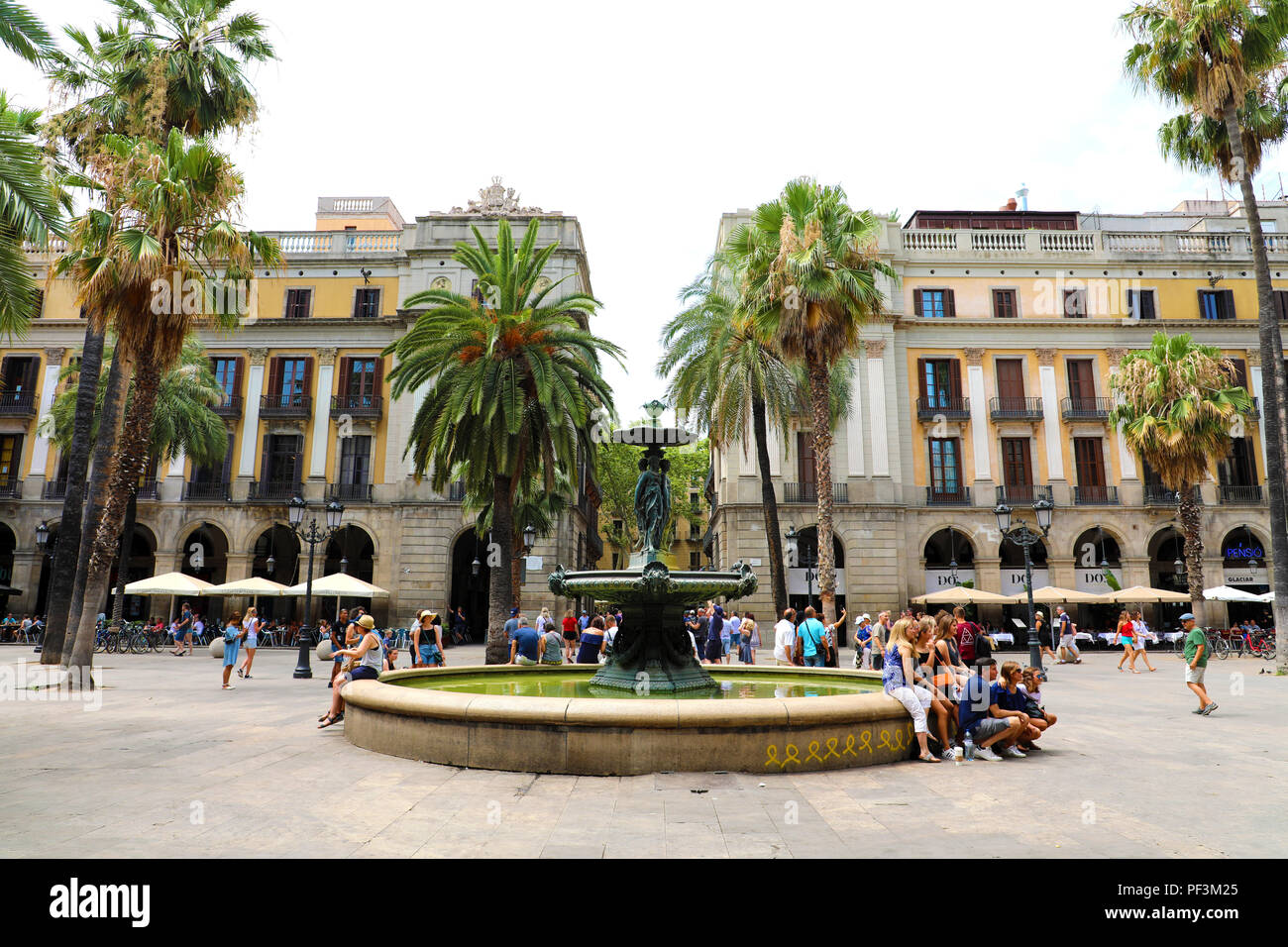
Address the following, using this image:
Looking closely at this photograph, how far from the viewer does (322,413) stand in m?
35.6

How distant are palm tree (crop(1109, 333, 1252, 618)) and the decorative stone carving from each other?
2564 cm

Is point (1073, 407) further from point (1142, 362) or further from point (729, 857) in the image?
point (729, 857)

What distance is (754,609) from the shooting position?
31781mm

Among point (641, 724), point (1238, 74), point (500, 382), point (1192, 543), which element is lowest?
point (641, 724)

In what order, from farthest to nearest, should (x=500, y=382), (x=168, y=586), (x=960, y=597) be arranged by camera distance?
(x=960, y=597)
(x=168, y=586)
(x=500, y=382)

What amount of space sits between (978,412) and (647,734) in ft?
106

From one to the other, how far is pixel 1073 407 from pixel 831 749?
110ft

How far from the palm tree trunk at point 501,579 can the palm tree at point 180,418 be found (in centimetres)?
1709

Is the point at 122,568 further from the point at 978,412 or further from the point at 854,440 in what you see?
the point at 978,412

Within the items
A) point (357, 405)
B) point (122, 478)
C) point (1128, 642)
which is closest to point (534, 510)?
point (357, 405)

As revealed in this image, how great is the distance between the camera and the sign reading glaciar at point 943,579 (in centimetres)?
3391

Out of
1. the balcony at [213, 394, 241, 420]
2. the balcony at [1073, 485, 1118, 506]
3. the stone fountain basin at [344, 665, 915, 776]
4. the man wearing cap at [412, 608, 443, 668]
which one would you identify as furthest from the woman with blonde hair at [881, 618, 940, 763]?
the balcony at [213, 394, 241, 420]

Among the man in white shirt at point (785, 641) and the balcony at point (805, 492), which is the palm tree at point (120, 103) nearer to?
the man in white shirt at point (785, 641)

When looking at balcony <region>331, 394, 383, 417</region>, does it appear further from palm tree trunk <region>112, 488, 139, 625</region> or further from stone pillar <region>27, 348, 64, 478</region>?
stone pillar <region>27, 348, 64, 478</region>
